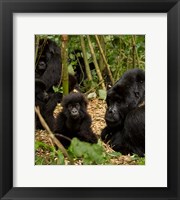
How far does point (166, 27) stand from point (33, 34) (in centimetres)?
61

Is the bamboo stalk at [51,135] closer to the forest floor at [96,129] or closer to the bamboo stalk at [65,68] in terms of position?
the forest floor at [96,129]

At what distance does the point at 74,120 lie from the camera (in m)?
4.46

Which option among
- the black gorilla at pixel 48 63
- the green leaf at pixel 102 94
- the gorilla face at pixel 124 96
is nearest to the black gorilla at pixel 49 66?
the black gorilla at pixel 48 63

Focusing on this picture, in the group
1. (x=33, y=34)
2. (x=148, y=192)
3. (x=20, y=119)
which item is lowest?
(x=148, y=192)

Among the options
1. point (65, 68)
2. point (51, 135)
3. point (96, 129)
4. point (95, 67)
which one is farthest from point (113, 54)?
point (51, 135)

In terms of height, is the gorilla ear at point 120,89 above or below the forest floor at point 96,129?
above

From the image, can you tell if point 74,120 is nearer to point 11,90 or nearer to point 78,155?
point 78,155

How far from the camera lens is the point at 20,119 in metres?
4.11

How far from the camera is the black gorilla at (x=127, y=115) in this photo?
13.8 feet

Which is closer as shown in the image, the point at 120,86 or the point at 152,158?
the point at 152,158

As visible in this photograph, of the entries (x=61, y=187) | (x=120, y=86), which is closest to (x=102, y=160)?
(x=61, y=187)

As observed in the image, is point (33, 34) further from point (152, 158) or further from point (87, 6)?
point (152, 158)

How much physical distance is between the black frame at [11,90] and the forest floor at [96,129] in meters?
0.13

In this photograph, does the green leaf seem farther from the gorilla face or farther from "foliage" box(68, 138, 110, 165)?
"foliage" box(68, 138, 110, 165)
